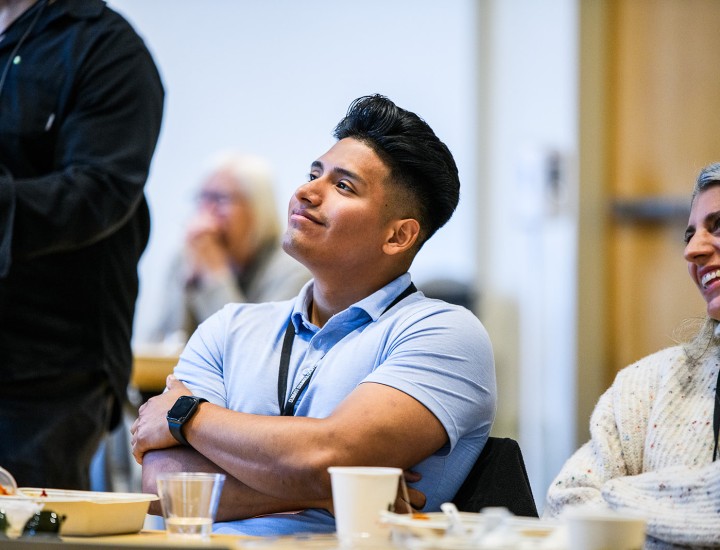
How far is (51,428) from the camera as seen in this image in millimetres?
2201

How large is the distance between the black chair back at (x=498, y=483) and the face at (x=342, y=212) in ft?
1.38

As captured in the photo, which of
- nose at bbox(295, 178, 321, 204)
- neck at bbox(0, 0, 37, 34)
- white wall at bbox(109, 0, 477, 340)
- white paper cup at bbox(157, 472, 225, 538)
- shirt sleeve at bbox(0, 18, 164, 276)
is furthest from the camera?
white wall at bbox(109, 0, 477, 340)

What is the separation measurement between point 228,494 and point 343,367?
0.28 meters

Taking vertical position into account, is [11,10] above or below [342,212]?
above

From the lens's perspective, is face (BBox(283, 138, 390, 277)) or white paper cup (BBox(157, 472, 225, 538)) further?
face (BBox(283, 138, 390, 277))

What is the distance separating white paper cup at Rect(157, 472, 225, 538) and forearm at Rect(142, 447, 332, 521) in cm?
32

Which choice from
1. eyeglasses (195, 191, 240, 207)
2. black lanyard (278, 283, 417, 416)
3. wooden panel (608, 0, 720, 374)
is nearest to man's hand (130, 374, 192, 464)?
black lanyard (278, 283, 417, 416)

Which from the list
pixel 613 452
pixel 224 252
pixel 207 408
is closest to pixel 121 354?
pixel 207 408

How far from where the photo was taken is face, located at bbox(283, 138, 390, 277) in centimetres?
189

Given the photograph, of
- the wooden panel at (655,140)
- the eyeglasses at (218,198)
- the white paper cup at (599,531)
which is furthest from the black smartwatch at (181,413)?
the wooden panel at (655,140)

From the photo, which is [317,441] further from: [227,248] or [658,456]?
[227,248]

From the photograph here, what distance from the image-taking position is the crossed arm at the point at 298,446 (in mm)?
1562

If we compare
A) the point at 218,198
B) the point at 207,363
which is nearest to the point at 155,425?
the point at 207,363

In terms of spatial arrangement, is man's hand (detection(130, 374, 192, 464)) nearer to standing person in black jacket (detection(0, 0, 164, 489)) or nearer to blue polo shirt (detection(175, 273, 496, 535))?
blue polo shirt (detection(175, 273, 496, 535))
